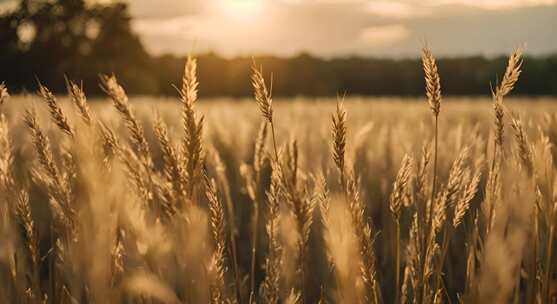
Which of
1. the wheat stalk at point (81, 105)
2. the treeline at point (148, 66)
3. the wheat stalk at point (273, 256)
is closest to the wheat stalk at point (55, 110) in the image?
the wheat stalk at point (81, 105)

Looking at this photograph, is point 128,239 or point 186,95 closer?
point 186,95

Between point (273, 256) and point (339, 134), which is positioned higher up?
point (339, 134)

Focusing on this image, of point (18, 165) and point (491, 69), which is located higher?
point (491, 69)

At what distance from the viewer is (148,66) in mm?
36906

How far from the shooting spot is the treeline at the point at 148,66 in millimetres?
30641

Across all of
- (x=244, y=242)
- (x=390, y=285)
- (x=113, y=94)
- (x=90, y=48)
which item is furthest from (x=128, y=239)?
(x=90, y=48)

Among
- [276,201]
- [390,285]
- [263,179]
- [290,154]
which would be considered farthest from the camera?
[263,179]

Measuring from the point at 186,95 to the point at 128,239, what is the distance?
12.6 inches

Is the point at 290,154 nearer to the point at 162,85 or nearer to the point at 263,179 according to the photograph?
the point at 263,179

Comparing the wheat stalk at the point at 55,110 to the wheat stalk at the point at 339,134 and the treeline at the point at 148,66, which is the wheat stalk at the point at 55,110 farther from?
the treeline at the point at 148,66

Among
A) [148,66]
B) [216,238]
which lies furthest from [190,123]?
[148,66]

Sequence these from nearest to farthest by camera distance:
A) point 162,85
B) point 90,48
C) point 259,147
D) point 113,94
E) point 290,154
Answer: point 290,154
point 113,94
point 259,147
point 90,48
point 162,85

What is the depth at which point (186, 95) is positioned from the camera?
0.94 metres

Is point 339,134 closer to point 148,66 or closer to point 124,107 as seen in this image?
point 124,107
